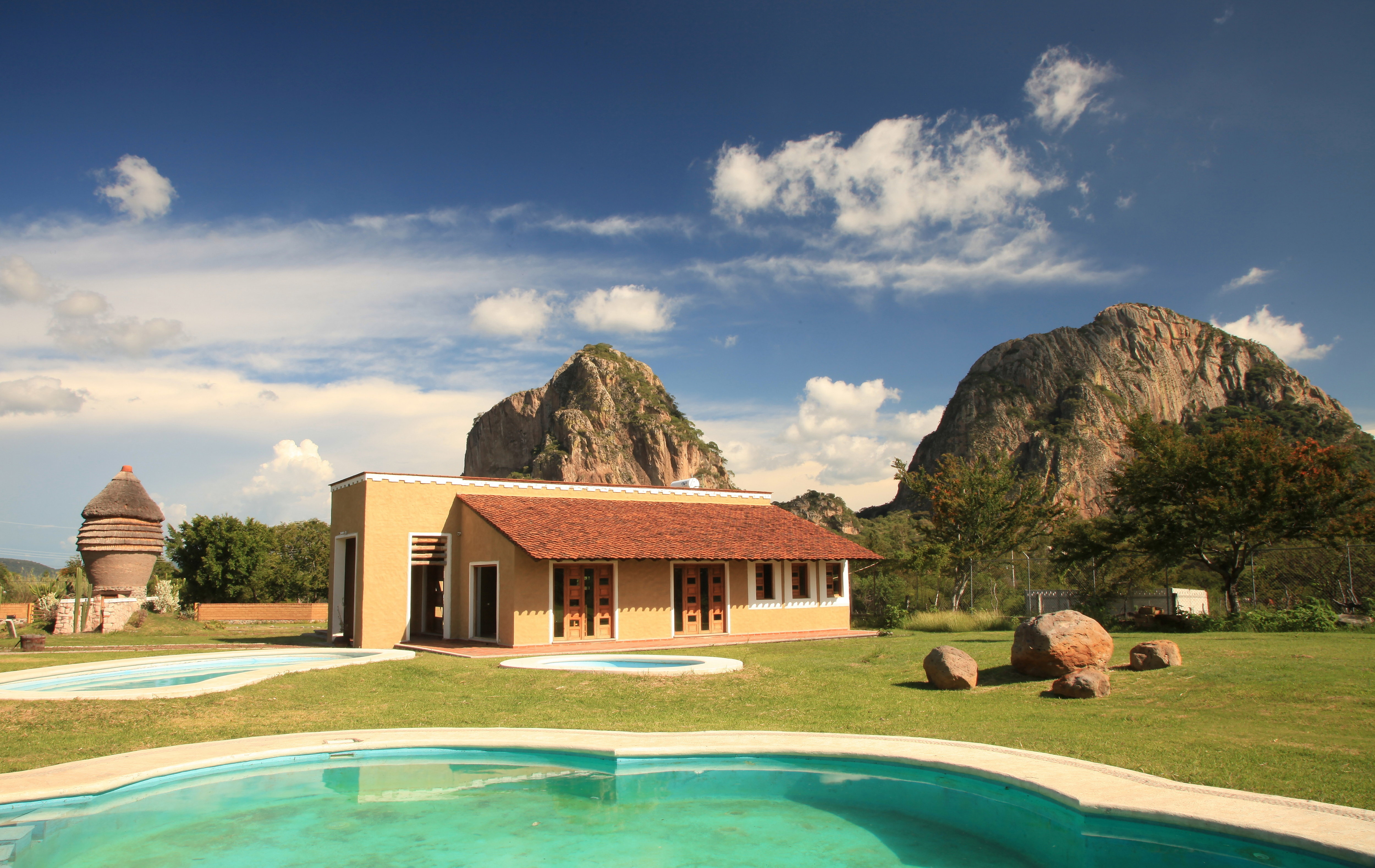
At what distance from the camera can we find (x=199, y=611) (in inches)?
1267

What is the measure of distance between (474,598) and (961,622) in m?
13.0

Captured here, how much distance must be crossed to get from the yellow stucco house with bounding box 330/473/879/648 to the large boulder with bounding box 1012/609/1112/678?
33.7 ft

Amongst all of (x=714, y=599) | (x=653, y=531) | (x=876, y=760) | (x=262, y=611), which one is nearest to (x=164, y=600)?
(x=262, y=611)

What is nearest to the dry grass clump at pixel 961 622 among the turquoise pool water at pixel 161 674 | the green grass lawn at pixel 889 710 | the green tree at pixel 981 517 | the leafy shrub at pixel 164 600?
the green tree at pixel 981 517

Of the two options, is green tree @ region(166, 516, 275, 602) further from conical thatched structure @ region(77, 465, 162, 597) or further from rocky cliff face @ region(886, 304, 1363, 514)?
rocky cliff face @ region(886, 304, 1363, 514)

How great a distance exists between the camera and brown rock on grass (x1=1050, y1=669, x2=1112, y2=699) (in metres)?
10.2

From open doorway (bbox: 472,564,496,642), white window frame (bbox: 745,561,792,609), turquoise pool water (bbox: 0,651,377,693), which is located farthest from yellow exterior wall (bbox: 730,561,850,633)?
turquoise pool water (bbox: 0,651,377,693)

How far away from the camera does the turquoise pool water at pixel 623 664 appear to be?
1484 cm

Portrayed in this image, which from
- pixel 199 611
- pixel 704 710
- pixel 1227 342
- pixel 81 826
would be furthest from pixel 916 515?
pixel 81 826

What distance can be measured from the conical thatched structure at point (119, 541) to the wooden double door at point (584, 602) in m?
18.1

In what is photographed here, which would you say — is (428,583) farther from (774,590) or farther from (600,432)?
(600,432)

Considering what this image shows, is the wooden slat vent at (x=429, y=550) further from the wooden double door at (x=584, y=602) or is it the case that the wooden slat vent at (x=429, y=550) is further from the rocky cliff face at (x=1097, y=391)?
the rocky cliff face at (x=1097, y=391)

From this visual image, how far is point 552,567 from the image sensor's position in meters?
19.9

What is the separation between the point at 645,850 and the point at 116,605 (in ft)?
91.6
